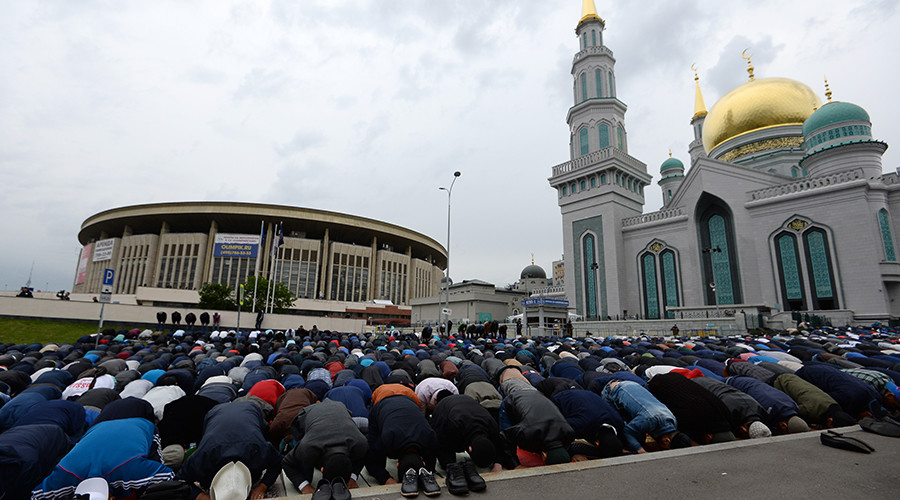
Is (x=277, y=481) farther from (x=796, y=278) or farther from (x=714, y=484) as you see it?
(x=796, y=278)

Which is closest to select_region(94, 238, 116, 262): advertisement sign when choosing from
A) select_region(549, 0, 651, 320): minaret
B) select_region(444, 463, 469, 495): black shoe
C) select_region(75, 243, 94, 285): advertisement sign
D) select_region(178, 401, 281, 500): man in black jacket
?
select_region(75, 243, 94, 285): advertisement sign

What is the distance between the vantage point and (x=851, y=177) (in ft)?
82.4

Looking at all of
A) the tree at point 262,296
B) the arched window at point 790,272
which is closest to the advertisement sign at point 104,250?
the tree at point 262,296

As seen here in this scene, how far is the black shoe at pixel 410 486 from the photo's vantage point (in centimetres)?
381

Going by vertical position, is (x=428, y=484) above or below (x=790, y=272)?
below

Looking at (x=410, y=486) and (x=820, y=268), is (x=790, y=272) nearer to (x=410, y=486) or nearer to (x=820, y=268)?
(x=820, y=268)

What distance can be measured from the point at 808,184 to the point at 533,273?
52.9 m

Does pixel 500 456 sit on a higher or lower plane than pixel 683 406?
lower

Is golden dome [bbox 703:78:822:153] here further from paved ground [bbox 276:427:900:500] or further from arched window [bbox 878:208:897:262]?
paved ground [bbox 276:427:900:500]

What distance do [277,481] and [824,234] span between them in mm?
32485

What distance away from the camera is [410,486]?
3.86 meters

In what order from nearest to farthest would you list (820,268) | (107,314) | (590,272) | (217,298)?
(820,268)
(107,314)
(590,272)
(217,298)

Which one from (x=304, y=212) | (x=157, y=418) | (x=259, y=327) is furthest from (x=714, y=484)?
(x=304, y=212)

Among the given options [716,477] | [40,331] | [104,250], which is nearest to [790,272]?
[716,477]
